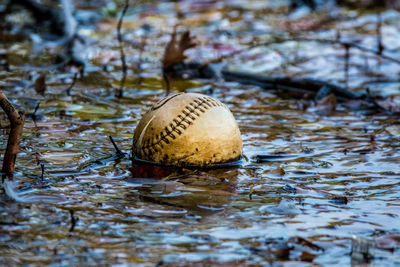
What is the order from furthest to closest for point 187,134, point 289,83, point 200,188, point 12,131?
point 289,83, point 187,134, point 200,188, point 12,131

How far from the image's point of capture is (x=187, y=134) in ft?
11.9

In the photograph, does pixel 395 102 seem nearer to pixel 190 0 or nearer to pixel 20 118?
pixel 20 118

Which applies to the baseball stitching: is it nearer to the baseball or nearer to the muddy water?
the baseball

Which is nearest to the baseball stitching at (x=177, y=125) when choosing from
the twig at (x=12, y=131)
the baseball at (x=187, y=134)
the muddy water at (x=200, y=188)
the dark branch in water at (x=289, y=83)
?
the baseball at (x=187, y=134)

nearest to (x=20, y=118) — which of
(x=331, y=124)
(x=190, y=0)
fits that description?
(x=331, y=124)

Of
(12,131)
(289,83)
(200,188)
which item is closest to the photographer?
(12,131)

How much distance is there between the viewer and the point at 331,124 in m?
5.07

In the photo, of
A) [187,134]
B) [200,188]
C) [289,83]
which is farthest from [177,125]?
[289,83]

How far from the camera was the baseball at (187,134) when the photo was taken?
12.0 feet

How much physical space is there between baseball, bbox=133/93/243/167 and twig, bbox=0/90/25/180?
803mm

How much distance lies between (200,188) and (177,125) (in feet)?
1.39

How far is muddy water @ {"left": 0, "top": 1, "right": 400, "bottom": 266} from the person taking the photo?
8.65 feet

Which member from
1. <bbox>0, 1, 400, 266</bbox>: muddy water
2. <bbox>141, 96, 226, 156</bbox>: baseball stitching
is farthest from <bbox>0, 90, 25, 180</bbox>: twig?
<bbox>141, 96, 226, 156</bbox>: baseball stitching

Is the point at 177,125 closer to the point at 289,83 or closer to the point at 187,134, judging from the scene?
the point at 187,134
